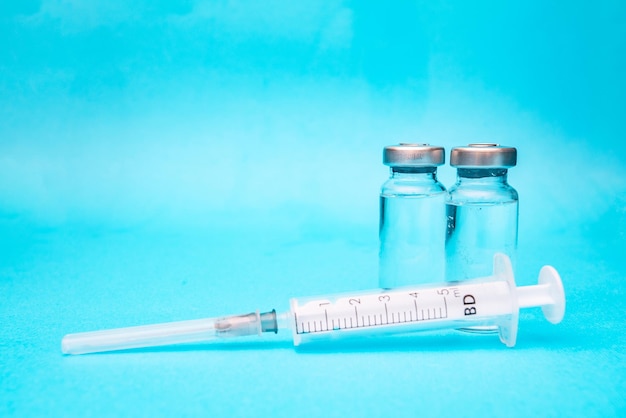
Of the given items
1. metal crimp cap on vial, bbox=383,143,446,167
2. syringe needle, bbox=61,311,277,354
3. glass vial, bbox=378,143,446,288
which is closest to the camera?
syringe needle, bbox=61,311,277,354

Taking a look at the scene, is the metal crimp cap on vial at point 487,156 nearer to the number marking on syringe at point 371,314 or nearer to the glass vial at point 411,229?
the glass vial at point 411,229

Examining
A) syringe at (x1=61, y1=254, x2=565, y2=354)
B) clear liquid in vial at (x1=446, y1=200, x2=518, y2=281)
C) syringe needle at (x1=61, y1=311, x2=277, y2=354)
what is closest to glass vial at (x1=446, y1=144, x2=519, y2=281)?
clear liquid in vial at (x1=446, y1=200, x2=518, y2=281)

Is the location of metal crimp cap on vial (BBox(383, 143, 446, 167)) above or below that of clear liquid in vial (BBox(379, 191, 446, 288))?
above

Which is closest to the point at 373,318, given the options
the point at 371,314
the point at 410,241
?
the point at 371,314

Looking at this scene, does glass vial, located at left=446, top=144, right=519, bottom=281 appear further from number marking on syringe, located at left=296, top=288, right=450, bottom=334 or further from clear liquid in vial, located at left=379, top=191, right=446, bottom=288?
number marking on syringe, located at left=296, top=288, right=450, bottom=334

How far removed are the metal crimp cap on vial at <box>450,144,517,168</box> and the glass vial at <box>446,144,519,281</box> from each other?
9 cm

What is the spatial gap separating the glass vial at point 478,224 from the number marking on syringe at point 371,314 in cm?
21

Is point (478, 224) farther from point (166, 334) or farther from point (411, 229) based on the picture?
point (166, 334)

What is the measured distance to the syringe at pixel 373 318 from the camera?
4.13ft

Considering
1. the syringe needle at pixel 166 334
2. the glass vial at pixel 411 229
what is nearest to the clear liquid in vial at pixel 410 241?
the glass vial at pixel 411 229

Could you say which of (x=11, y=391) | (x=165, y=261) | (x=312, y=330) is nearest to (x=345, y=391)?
(x=312, y=330)

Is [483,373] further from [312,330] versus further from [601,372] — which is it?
[312,330]

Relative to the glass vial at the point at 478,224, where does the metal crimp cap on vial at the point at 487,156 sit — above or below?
above

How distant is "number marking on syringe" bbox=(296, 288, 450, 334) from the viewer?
50.1 inches
